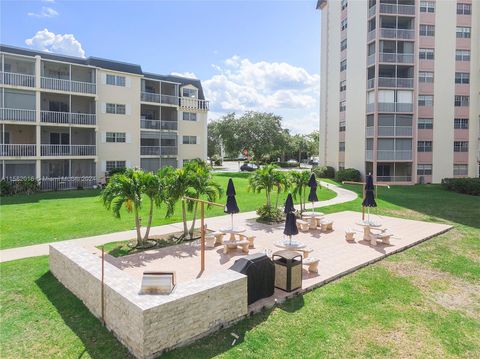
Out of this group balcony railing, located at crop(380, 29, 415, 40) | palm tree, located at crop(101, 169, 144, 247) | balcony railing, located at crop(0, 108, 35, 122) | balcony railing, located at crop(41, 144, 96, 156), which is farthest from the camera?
balcony railing, located at crop(380, 29, 415, 40)

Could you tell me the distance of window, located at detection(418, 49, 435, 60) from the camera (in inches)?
1672

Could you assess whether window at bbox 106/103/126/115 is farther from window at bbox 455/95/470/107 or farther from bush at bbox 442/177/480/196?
window at bbox 455/95/470/107

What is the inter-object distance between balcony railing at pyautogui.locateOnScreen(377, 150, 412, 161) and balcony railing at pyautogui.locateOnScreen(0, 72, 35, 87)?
1451 inches

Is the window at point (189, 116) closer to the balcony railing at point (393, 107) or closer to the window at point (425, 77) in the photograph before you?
the balcony railing at point (393, 107)

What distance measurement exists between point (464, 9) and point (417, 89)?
37.2ft

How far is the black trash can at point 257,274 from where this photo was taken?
9104 millimetres

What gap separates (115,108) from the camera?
119 feet

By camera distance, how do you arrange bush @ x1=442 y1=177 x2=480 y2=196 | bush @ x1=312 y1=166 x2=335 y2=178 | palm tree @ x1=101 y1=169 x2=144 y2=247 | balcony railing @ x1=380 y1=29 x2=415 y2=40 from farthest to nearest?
bush @ x1=312 y1=166 x2=335 y2=178
balcony railing @ x1=380 y1=29 x2=415 y2=40
bush @ x1=442 y1=177 x2=480 y2=196
palm tree @ x1=101 y1=169 x2=144 y2=247

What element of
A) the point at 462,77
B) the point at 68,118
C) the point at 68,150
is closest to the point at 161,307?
the point at 68,150

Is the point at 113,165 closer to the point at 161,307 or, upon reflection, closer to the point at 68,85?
the point at 68,85

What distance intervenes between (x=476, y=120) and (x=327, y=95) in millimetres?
18869

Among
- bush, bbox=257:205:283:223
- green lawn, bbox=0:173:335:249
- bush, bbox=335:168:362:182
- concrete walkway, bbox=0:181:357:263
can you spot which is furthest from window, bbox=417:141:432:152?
bush, bbox=257:205:283:223

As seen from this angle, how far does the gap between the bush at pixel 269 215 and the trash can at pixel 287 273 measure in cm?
961

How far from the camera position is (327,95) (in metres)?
51.8
